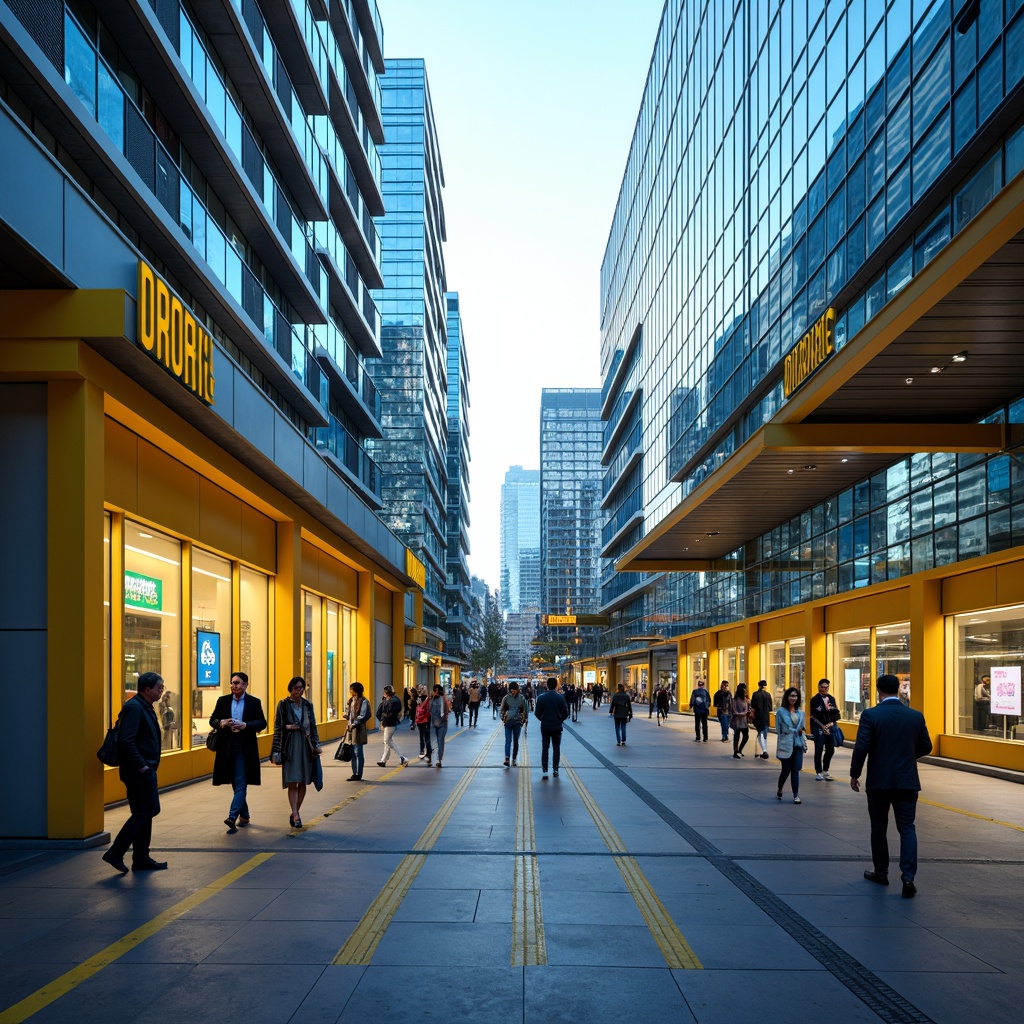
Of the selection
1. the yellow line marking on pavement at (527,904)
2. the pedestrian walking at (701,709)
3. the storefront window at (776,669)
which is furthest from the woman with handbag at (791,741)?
the storefront window at (776,669)

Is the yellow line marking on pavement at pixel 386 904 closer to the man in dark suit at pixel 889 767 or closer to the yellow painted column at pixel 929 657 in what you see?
the man in dark suit at pixel 889 767

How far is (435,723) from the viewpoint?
20.8m

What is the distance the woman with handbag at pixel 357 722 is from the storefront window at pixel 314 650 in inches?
259

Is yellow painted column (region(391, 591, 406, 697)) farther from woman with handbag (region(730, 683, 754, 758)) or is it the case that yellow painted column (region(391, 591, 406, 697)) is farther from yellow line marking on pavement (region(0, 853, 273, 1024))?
yellow line marking on pavement (region(0, 853, 273, 1024))

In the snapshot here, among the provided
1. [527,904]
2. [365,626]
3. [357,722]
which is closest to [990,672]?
[357,722]

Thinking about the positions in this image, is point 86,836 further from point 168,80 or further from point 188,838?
point 168,80

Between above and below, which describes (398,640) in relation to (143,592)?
below

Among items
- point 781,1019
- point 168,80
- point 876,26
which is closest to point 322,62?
point 168,80

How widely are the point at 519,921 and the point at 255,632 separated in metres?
13.9

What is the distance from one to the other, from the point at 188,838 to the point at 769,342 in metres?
23.4

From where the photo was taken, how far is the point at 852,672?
27453mm

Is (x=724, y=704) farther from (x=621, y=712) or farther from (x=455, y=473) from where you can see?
(x=455, y=473)

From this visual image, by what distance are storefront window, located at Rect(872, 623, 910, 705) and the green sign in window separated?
15.6 metres

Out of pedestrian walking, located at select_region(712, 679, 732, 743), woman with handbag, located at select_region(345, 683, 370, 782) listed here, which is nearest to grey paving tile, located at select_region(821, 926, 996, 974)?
woman with handbag, located at select_region(345, 683, 370, 782)
